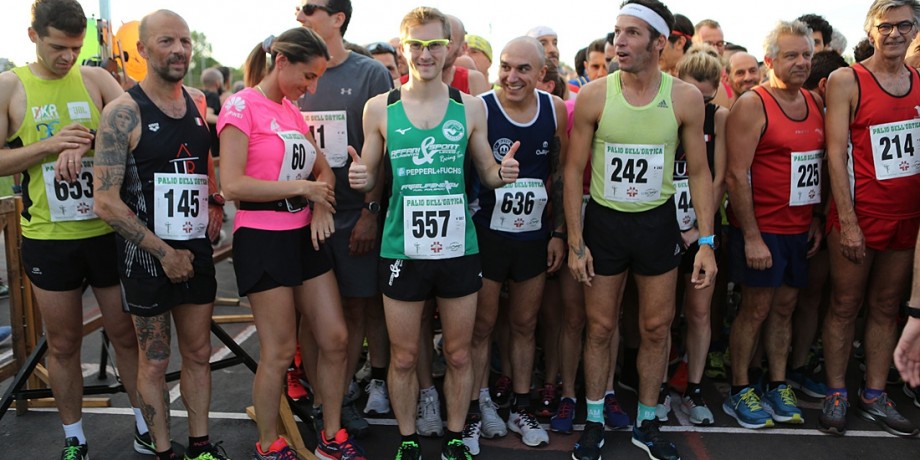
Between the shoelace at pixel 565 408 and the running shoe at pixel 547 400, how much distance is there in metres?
0.12

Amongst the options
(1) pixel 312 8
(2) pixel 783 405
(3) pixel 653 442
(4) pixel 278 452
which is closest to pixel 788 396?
(2) pixel 783 405

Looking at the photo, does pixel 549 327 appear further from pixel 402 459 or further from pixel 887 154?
pixel 887 154

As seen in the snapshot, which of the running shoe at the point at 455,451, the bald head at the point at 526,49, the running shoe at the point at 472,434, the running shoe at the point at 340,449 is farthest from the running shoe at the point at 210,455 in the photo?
the bald head at the point at 526,49

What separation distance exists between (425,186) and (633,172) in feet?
3.63

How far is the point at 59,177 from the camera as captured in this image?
3355mm

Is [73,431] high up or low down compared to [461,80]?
down

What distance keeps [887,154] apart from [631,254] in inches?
63.2

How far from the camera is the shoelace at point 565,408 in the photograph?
4145 millimetres

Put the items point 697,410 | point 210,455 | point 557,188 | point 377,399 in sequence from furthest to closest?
point 377,399 → point 697,410 → point 557,188 → point 210,455

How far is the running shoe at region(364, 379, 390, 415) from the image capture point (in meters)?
4.44

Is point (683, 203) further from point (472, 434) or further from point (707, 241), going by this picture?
point (472, 434)

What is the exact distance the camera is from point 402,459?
Result: 3.59 meters

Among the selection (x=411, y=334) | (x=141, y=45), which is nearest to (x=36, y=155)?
(x=141, y=45)

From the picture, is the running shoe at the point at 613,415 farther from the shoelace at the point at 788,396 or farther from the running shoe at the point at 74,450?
the running shoe at the point at 74,450
